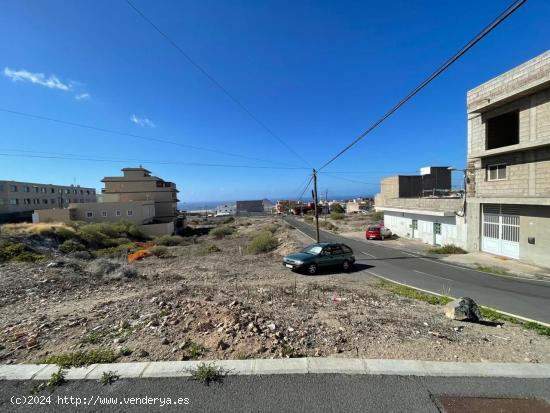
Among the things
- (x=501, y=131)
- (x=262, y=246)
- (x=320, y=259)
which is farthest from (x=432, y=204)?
(x=320, y=259)

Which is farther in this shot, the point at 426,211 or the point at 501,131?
the point at 426,211

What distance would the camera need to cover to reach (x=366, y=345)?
4586 millimetres

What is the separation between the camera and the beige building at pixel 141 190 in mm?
57500

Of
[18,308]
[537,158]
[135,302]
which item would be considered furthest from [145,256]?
[537,158]

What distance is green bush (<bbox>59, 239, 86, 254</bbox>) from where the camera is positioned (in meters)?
26.2

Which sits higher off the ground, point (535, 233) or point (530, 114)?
point (530, 114)

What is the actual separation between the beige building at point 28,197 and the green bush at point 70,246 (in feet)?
107

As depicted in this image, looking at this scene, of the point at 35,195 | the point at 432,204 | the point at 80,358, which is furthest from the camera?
the point at 35,195

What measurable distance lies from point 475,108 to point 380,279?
1547 cm

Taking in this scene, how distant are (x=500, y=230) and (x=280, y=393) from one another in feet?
74.0

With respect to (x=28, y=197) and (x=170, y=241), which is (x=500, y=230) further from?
(x=28, y=197)

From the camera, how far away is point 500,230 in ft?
64.1

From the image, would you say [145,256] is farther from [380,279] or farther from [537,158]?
[537,158]

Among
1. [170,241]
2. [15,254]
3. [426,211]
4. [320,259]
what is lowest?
[170,241]
